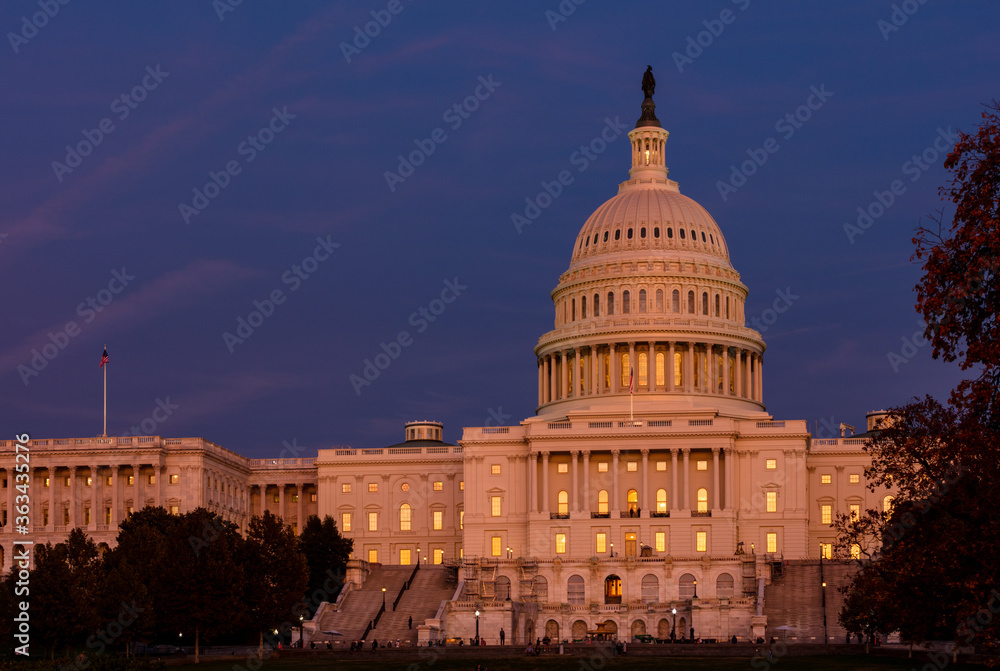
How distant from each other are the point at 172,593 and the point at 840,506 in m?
68.6

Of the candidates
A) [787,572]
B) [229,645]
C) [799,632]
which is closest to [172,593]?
Answer: [229,645]

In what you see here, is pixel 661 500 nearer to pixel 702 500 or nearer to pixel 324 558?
pixel 702 500

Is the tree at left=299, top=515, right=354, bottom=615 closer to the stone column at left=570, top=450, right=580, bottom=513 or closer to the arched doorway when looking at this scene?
the stone column at left=570, top=450, right=580, bottom=513

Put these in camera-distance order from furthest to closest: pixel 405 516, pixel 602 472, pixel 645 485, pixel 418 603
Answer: pixel 405 516 → pixel 602 472 → pixel 645 485 → pixel 418 603

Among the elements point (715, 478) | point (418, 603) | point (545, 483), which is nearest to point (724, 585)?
point (715, 478)

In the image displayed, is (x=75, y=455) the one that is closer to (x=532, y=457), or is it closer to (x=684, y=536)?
(x=532, y=457)

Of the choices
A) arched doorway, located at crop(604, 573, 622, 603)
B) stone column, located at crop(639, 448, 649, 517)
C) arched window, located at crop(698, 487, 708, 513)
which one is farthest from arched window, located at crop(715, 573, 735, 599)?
arched window, located at crop(698, 487, 708, 513)

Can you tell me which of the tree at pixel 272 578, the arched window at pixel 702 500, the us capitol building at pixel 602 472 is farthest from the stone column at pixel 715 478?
the tree at pixel 272 578

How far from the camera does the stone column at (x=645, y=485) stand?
5674 inches

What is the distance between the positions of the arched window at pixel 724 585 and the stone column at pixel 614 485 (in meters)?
15.7

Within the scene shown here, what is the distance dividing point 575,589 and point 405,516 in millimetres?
33868

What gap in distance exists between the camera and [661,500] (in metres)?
146

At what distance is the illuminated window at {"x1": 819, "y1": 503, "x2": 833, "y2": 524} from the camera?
151 metres

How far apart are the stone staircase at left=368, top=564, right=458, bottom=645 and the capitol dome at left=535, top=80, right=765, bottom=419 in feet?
79.1
